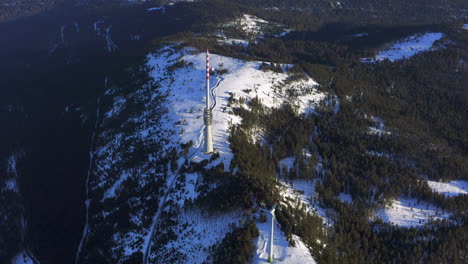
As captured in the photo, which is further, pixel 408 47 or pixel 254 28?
pixel 254 28

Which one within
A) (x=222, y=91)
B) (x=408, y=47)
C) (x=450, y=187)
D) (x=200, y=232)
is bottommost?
(x=450, y=187)

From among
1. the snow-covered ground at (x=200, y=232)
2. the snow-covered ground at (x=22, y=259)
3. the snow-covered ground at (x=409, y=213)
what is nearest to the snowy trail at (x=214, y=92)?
the snow-covered ground at (x=200, y=232)

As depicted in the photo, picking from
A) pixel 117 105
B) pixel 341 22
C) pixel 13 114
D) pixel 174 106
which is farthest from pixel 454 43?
pixel 13 114

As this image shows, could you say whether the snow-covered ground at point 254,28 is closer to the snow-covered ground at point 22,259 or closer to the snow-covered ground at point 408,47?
the snow-covered ground at point 408,47

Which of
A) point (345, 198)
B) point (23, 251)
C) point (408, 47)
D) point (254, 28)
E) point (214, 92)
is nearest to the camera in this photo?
point (345, 198)

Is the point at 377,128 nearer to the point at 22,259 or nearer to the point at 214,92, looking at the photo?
the point at 214,92

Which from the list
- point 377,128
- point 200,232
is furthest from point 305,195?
point 377,128

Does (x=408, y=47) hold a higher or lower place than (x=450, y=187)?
higher
